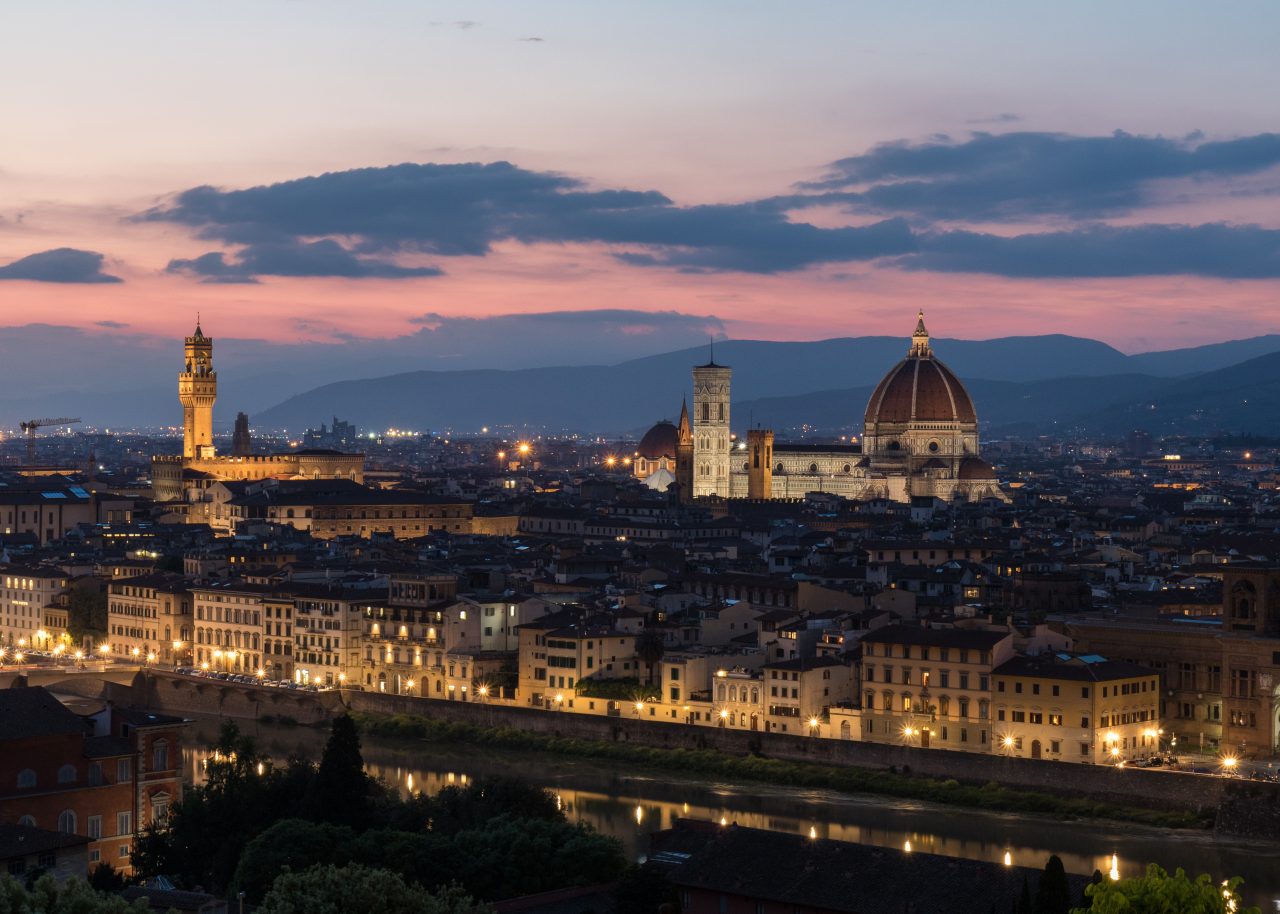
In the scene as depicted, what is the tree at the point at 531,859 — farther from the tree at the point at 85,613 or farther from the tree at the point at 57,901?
the tree at the point at 85,613

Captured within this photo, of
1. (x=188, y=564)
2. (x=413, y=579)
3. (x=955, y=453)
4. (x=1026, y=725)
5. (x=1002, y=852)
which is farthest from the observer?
(x=955, y=453)

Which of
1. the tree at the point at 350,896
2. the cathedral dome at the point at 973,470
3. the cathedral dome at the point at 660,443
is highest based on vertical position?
the cathedral dome at the point at 660,443

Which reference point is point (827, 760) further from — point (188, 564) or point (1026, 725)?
point (188, 564)

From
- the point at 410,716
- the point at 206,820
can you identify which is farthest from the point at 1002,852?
the point at 410,716

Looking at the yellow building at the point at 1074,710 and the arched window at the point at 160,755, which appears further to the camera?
the yellow building at the point at 1074,710

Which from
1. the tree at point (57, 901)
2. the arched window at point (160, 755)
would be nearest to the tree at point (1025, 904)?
the tree at point (57, 901)

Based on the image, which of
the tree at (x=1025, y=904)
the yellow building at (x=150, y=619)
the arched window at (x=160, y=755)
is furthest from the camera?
the yellow building at (x=150, y=619)

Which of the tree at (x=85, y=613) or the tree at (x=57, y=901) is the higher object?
the tree at (x=57, y=901)

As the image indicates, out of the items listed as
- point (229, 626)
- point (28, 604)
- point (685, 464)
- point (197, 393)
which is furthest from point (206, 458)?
point (229, 626)
